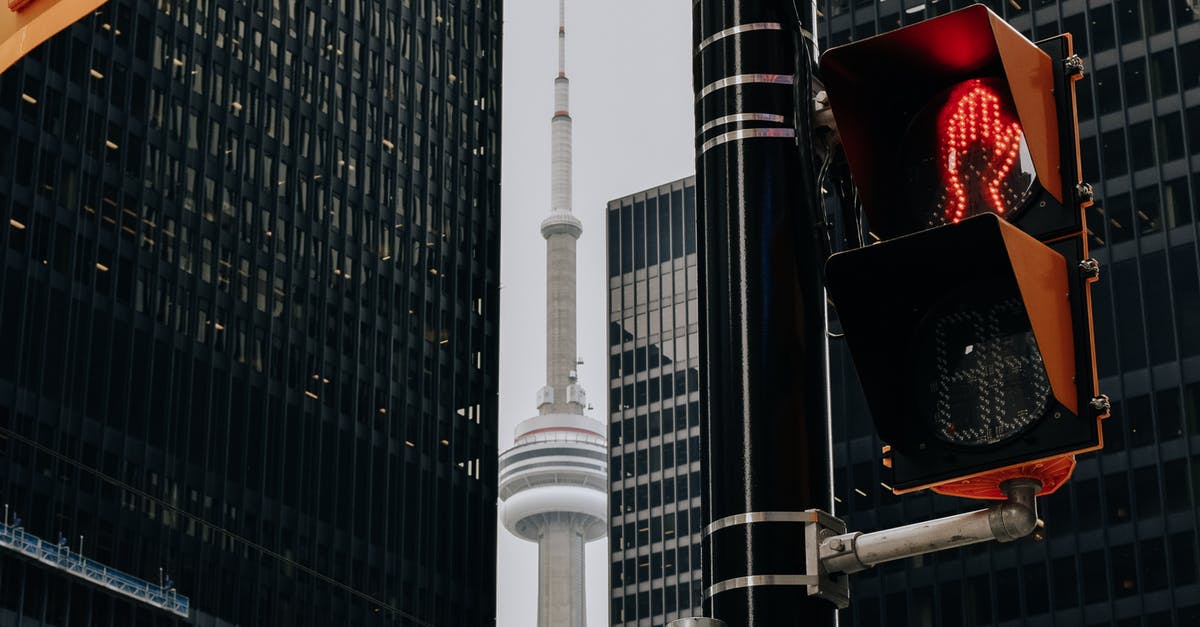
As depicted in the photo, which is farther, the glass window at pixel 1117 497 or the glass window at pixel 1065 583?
the glass window at pixel 1065 583

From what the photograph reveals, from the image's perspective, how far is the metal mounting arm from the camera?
19.0ft

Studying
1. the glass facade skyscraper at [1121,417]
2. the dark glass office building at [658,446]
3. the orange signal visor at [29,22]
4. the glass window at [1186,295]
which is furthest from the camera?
the dark glass office building at [658,446]

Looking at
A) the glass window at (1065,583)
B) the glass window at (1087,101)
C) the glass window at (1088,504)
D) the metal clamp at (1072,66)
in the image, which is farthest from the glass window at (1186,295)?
the metal clamp at (1072,66)

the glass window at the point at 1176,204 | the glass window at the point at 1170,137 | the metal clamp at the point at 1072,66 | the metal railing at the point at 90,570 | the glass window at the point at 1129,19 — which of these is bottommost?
the metal clamp at the point at 1072,66

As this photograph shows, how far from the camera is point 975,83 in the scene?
20.2ft

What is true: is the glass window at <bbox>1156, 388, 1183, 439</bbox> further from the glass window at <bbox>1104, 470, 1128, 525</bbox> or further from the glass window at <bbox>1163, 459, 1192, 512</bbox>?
the glass window at <bbox>1104, 470, 1128, 525</bbox>

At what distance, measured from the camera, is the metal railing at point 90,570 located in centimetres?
9675

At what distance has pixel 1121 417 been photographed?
10875 cm

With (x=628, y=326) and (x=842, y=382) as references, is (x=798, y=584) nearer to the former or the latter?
(x=842, y=382)

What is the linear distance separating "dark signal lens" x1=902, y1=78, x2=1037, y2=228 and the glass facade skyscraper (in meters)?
99.3

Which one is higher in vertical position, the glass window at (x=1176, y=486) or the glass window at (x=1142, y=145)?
the glass window at (x=1142, y=145)

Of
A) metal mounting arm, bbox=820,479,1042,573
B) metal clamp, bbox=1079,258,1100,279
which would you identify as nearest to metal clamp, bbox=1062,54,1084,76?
metal clamp, bbox=1079,258,1100,279

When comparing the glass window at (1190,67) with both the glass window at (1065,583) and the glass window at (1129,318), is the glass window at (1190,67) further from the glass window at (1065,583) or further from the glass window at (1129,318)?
the glass window at (1065,583)

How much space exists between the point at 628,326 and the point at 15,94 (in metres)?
100
